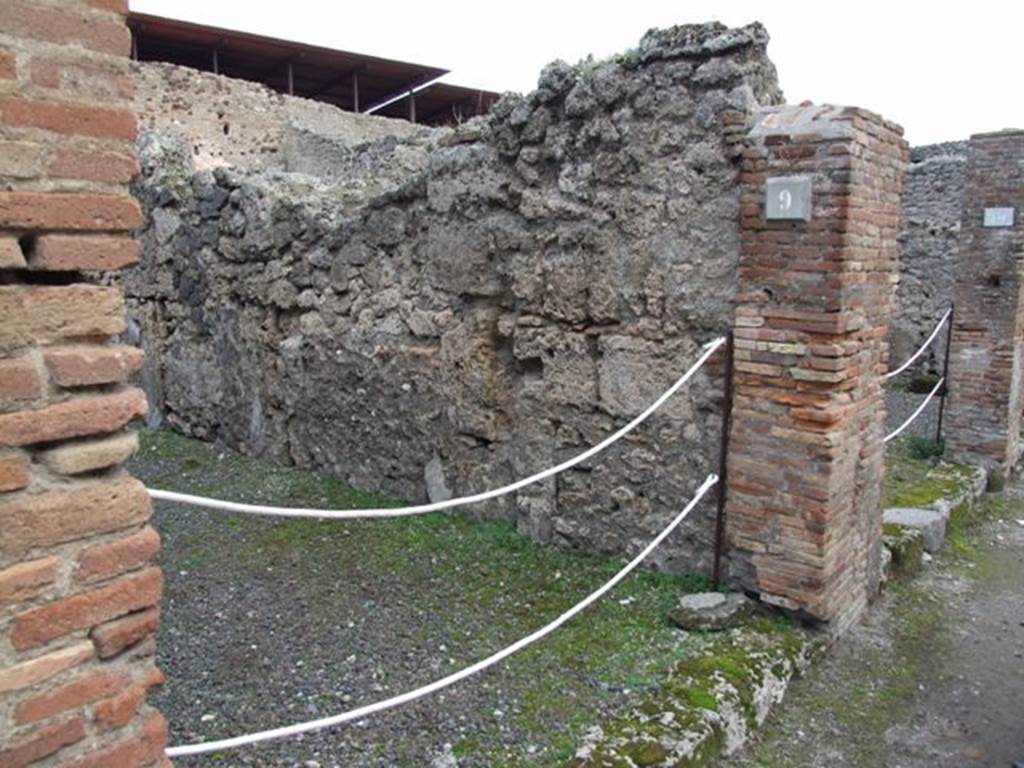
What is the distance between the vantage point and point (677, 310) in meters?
4.22

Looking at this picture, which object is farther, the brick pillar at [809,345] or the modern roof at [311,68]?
the modern roof at [311,68]

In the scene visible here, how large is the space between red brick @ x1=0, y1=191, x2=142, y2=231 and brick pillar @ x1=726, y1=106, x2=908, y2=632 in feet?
9.50

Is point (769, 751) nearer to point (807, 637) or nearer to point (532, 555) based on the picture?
point (807, 637)

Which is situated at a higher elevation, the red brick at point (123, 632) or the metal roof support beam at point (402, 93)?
the metal roof support beam at point (402, 93)

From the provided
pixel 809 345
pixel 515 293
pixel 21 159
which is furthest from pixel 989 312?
pixel 21 159

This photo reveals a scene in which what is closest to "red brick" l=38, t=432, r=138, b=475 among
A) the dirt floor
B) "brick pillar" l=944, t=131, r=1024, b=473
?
the dirt floor

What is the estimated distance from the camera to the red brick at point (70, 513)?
1560mm

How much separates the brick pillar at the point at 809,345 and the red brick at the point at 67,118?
2.88 metres

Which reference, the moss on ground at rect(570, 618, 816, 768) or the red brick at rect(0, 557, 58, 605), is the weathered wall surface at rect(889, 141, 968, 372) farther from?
the red brick at rect(0, 557, 58, 605)

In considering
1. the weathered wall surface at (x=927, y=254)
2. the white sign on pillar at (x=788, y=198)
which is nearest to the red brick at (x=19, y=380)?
the white sign on pillar at (x=788, y=198)

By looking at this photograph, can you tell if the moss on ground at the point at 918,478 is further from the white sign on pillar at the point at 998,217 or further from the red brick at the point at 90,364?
the red brick at the point at 90,364

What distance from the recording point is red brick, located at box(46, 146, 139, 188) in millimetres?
1610

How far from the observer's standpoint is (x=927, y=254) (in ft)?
38.7

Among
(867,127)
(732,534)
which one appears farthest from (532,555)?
(867,127)
